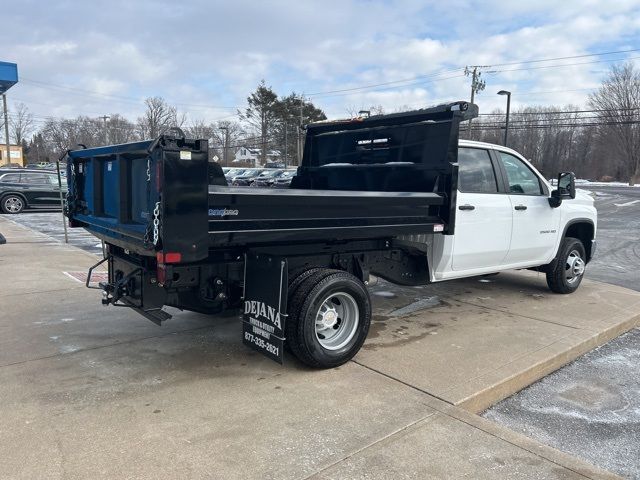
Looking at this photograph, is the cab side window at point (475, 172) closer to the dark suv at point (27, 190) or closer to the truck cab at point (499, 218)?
the truck cab at point (499, 218)

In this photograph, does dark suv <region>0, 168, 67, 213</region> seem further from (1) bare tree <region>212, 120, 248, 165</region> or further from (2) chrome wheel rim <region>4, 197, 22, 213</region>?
(1) bare tree <region>212, 120, 248, 165</region>

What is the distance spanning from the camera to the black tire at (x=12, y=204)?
1858 cm

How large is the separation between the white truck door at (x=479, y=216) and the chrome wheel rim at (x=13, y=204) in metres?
18.1

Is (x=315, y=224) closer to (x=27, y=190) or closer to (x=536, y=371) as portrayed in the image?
(x=536, y=371)

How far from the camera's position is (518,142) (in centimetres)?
6969

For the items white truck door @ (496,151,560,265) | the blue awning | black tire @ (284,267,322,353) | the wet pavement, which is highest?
the blue awning

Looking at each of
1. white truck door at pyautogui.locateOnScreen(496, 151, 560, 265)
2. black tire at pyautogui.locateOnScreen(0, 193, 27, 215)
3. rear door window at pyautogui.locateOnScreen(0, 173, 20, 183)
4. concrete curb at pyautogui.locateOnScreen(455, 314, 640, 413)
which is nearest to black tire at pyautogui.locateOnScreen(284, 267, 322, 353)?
concrete curb at pyautogui.locateOnScreen(455, 314, 640, 413)

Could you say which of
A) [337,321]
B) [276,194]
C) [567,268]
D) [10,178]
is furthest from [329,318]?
[10,178]

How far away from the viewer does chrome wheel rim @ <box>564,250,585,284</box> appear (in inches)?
281

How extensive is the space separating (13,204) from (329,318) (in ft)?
59.9

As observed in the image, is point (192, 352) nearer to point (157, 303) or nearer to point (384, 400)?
point (157, 303)

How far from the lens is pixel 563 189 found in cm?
659

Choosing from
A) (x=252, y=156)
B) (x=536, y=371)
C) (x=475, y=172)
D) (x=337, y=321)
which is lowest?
(x=536, y=371)

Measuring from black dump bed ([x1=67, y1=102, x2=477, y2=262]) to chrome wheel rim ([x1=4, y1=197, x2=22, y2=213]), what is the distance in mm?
16180
